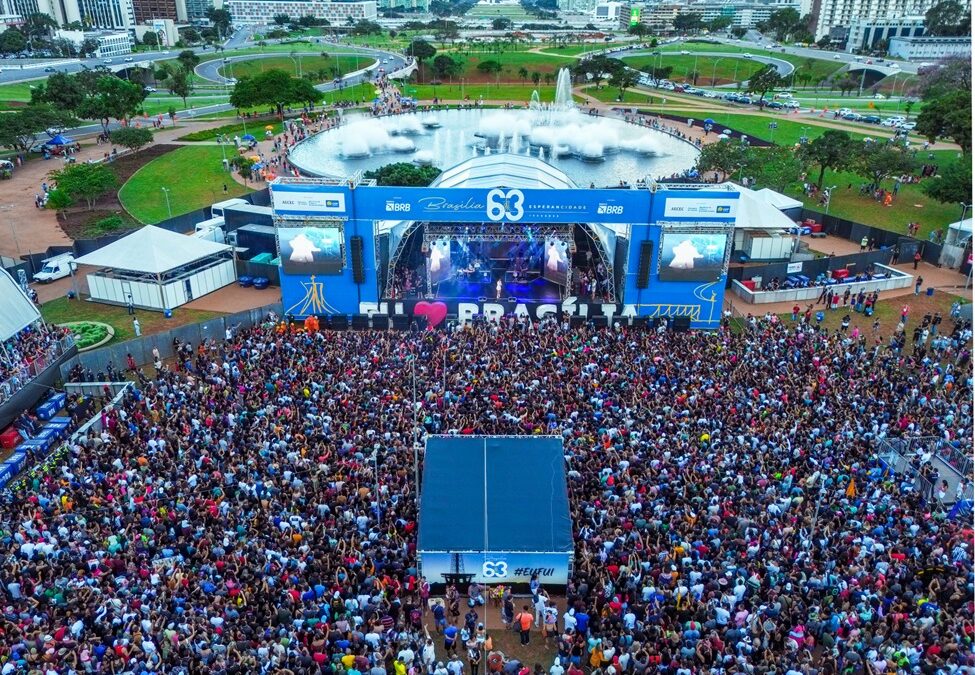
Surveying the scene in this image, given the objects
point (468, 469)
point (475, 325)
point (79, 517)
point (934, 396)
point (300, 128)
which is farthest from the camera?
point (300, 128)

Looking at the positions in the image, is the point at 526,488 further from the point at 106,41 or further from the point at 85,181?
the point at 106,41

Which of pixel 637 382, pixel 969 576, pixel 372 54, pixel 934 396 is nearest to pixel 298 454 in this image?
pixel 637 382

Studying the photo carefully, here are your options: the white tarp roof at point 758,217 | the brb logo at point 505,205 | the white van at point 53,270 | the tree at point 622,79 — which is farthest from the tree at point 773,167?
the tree at point 622,79

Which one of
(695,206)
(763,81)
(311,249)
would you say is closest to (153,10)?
(763,81)

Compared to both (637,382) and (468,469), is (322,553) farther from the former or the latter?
(637,382)

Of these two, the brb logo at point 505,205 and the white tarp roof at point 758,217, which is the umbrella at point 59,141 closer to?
the brb logo at point 505,205
